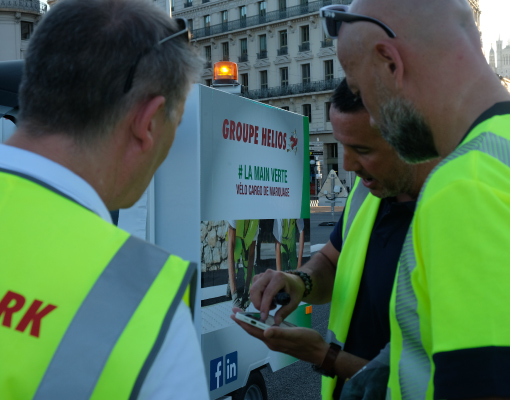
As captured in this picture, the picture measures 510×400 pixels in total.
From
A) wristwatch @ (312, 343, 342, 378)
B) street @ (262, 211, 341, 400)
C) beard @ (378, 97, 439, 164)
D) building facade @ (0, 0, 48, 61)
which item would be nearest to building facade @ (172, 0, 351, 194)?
building facade @ (0, 0, 48, 61)

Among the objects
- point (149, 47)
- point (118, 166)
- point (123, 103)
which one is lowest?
point (118, 166)

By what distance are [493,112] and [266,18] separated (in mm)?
48947

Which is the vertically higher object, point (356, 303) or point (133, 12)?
point (133, 12)

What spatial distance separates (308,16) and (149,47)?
46.8 metres

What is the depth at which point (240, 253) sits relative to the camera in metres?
3.65

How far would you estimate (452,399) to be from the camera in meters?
0.90

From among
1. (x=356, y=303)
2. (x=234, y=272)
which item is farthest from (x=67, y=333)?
(x=234, y=272)

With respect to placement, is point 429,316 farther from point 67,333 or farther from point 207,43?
point 207,43

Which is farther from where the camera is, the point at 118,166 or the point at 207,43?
the point at 207,43

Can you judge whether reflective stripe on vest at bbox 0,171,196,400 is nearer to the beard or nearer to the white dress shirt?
the white dress shirt

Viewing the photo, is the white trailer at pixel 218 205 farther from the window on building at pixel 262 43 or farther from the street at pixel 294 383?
the window on building at pixel 262 43

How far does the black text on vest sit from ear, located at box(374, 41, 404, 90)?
0.84 metres

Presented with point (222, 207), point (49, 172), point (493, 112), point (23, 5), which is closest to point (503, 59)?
point (23, 5)

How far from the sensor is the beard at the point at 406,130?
1.21 m
